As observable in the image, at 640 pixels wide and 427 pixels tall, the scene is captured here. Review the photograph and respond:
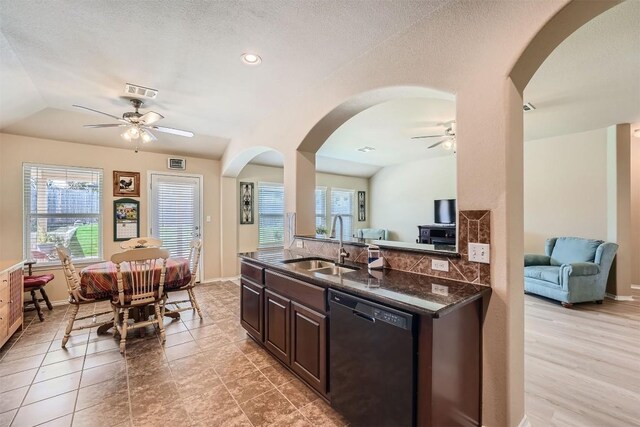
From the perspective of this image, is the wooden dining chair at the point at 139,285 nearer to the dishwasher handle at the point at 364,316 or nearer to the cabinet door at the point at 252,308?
the cabinet door at the point at 252,308

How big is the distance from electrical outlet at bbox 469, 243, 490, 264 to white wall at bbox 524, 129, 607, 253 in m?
Result: 4.76

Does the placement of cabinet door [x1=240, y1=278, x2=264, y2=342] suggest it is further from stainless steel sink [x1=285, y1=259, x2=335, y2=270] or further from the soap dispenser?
the soap dispenser

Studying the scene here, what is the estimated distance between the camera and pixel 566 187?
500cm

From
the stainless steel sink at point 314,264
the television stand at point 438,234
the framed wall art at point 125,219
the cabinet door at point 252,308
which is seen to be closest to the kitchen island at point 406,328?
the stainless steel sink at point 314,264

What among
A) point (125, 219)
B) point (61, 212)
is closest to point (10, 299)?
point (61, 212)

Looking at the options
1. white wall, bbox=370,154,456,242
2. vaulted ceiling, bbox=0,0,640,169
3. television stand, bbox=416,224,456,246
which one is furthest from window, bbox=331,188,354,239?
vaulted ceiling, bbox=0,0,640,169

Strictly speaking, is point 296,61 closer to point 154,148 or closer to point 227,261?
point 154,148

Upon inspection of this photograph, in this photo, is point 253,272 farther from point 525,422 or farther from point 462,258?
point 525,422

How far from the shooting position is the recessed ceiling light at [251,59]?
2477 mm

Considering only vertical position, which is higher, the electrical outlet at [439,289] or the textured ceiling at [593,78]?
the textured ceiling at [593,78]

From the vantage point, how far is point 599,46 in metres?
2.29

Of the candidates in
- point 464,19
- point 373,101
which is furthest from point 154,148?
point 464,19

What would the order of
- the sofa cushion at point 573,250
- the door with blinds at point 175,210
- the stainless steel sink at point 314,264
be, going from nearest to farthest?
1. the stainless steel sink at point 314,264
2. the sofa cushion at point 573,250
3. the door with blinds at point 175,210

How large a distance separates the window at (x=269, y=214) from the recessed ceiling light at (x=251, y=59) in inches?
150
